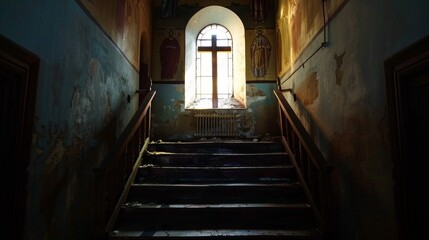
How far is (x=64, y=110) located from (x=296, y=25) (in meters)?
3.93

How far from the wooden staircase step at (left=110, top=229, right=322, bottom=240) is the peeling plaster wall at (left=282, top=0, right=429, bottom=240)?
465mm

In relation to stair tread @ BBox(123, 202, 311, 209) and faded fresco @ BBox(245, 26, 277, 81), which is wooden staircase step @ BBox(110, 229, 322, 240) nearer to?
stair tread @ BBox(123, 202, 311, 209)

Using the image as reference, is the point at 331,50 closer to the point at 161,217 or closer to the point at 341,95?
the point at 341,95

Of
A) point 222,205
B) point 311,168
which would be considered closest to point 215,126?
point 222,205

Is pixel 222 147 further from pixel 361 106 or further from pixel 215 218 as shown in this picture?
pixel 361 106

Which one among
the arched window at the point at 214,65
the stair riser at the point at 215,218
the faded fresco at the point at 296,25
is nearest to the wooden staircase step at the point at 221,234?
the stair riser at the point at 215,218

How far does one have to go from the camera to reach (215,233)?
11.0 feet

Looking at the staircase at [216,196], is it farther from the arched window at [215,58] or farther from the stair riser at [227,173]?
the arched window at [215,58]

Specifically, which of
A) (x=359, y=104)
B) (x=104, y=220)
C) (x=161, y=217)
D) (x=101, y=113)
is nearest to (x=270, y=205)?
(x=161, y=217)

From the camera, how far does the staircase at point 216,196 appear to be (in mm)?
3454

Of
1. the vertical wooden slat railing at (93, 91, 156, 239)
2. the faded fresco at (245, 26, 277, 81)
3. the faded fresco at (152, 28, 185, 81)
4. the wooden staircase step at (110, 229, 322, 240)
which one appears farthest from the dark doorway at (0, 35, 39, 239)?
the faded fresco at (245, 26, 277, 81)

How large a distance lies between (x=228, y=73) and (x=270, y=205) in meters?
4.76

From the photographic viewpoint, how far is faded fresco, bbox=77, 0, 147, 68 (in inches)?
→ 149

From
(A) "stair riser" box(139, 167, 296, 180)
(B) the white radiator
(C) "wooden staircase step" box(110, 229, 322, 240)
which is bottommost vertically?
(C) "wooden staircase step" box(110, 229, 322, 240)
